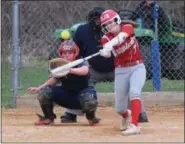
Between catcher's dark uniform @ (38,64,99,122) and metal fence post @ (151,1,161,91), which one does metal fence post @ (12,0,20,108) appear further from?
catcher's dark uniform @ (38,64,99,122)

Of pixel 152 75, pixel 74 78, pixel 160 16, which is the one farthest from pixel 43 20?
pixel 74 78

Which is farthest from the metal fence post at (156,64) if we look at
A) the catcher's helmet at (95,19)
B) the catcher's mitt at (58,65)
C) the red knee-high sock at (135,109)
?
the red knee-high sock at (135,109)

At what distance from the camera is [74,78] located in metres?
8.87

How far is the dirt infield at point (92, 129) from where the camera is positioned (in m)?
7.72

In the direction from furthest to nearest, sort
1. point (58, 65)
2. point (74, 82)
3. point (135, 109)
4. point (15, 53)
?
point (15, 53), point (74, 82), point (58, 65), point (135, 109)

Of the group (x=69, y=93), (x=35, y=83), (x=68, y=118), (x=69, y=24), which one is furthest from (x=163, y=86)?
(x=69, y=24)

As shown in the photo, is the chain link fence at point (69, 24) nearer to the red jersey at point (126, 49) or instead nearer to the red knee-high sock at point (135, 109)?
the red jersey at point (126, 49)

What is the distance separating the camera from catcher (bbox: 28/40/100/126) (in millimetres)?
8773

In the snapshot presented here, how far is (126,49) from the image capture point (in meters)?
8.20

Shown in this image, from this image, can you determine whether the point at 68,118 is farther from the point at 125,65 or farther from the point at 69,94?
the point at 125,65

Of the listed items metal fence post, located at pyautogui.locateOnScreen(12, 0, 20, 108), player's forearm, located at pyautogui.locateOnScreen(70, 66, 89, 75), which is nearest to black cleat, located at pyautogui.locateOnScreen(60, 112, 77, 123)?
player's forearm, located at pyautogui.locateOnScreen(70, 66, 89, 75)

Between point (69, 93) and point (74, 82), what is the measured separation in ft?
0.49

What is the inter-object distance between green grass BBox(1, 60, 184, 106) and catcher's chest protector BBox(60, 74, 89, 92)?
103 inches

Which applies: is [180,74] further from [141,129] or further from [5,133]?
[5,133]
